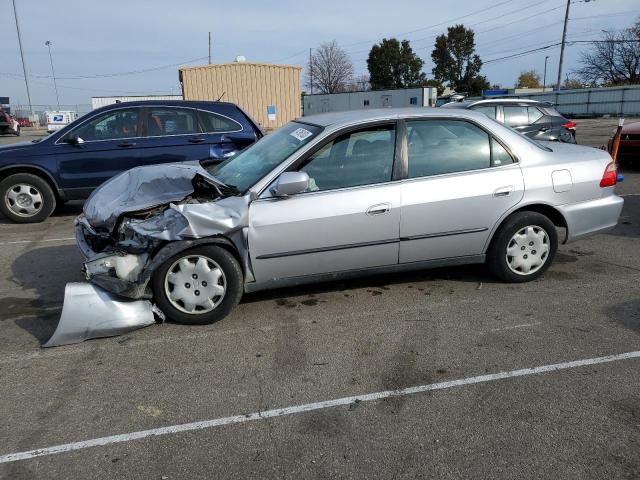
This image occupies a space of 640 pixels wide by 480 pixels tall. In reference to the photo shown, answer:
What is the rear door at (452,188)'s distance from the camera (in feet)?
13.9

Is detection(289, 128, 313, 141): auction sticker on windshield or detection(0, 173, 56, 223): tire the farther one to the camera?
detection(0, 173, 56, 223): tire

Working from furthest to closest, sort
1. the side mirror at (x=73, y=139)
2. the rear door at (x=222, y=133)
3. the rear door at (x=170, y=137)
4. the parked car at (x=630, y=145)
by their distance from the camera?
1. the parked car at (x=630, y=145)
2. the rear door at (x=222, y=133)
3. the rear door at (x=170, y=137)
4. the side mirror at (x=73, y=139)

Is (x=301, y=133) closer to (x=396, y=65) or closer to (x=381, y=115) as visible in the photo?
(x=381, y=115)

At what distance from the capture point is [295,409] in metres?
2.92

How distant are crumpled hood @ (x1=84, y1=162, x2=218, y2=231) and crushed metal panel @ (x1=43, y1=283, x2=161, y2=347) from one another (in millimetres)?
595

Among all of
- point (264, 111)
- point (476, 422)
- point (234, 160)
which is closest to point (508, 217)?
point (476, 422)

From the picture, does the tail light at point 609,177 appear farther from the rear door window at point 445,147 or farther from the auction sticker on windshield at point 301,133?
the auction sticker on windshield at point 301,133

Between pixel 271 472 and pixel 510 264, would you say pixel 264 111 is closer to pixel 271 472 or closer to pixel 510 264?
pixel 510 264

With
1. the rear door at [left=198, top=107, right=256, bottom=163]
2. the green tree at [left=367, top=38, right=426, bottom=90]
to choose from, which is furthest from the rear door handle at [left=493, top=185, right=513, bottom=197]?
the green tree at [left=367, top=38, right=426, bottom=90]

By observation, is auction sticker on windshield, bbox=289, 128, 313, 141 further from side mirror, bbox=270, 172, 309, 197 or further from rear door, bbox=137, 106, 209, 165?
rear door, bbox=137, 106, 209, 165

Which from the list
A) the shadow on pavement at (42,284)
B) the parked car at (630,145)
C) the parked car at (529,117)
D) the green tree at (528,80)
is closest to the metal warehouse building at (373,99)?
the parked car at (529,117)

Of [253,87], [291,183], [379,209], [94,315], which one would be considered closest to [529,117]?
[379,209]

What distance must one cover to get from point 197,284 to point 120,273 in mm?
571

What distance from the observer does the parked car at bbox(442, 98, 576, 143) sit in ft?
34.0
